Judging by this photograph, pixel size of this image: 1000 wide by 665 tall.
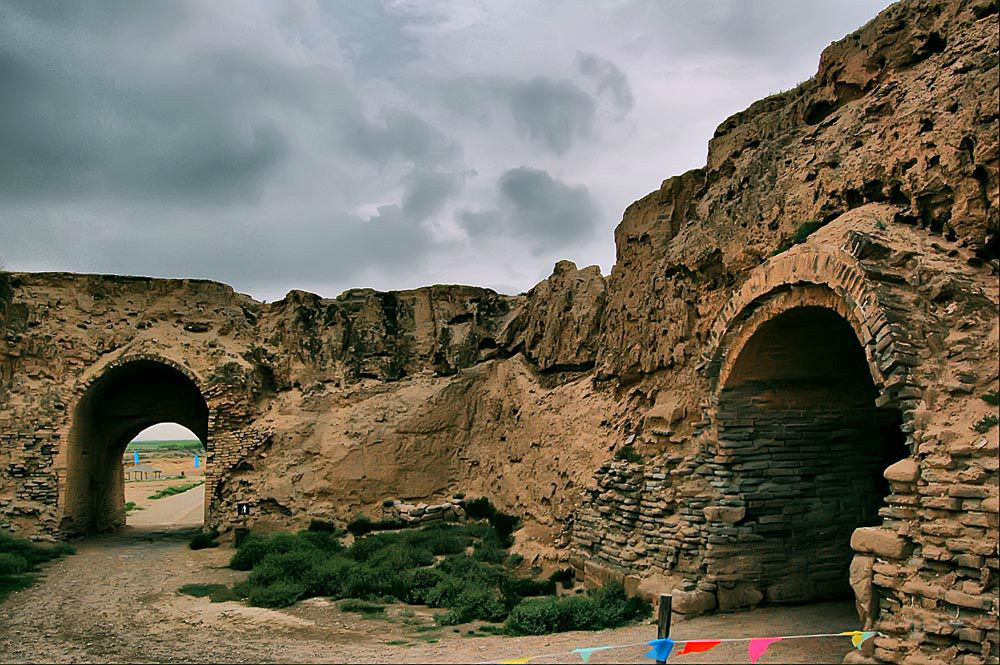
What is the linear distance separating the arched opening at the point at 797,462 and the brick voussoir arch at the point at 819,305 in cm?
33

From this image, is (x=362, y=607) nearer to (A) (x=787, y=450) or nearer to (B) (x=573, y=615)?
(B) (x=573, y=615)

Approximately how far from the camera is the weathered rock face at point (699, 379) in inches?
267

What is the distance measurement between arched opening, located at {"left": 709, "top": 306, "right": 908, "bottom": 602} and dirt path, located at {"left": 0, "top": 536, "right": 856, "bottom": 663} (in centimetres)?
51

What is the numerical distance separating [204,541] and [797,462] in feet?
40.1

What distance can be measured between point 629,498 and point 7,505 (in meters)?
13.2

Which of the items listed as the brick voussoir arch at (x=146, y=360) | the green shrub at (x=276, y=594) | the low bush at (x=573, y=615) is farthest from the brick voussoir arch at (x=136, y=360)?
the low bush at (x=573, y=615)

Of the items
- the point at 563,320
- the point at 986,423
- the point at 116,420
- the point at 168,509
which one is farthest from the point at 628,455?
the point at 168,509

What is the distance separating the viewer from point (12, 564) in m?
13.3

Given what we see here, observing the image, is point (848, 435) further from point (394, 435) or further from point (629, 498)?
point (394, 435)

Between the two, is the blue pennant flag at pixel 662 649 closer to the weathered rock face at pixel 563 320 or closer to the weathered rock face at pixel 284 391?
the weathered rock face at pixel 284 391

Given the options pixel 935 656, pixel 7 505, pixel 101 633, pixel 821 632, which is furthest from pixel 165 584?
pixel 935 656

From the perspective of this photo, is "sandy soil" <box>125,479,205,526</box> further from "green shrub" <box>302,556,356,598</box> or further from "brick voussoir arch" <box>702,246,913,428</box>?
"brick voussoir arch" <box>702,246,913,428</box>

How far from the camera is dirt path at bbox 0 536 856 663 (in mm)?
8016

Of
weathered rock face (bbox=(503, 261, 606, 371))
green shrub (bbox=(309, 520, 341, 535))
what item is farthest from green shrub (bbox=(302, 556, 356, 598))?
weathered rock face (bbox=(503, 261, 606, 371))
